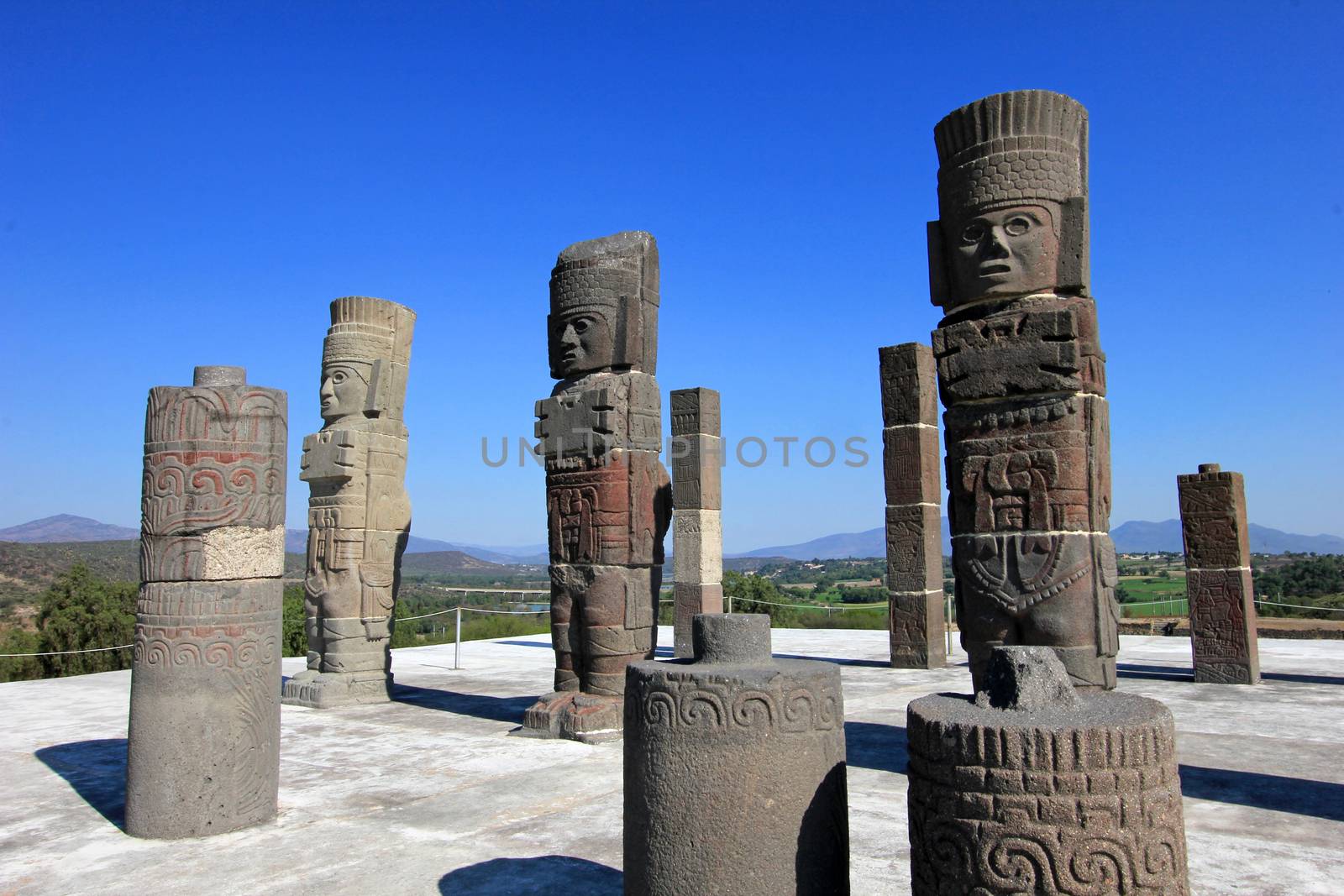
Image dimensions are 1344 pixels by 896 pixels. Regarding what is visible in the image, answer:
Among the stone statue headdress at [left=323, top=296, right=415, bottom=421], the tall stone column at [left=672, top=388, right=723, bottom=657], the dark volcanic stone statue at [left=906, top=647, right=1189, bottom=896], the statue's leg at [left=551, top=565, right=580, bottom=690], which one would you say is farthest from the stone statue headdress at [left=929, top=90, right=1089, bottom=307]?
the tall stone column at [left=672, top=388, right=723, bottom=657]

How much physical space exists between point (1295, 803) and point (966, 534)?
2.41 meters

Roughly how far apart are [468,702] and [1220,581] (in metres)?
8.58

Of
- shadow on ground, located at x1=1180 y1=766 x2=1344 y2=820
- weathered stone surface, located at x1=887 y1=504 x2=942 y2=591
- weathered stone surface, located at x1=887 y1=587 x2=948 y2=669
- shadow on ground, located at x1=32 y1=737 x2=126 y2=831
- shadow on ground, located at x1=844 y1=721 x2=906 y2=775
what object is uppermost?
weathered stone surface, located at x1=887 y1=504 x2=942 y2=591

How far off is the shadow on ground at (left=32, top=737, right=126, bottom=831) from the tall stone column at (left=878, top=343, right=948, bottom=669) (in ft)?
28.9

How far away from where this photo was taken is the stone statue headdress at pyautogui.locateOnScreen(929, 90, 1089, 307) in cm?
566

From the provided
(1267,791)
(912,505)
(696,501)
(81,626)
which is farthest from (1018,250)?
(81,626)

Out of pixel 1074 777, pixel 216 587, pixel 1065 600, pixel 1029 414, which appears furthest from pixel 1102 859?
pixel 216 587

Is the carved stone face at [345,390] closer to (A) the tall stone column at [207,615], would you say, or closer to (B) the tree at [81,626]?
(A) the tall stone column at [207,615]

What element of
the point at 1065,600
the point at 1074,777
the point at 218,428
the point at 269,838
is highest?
the point at 218,428

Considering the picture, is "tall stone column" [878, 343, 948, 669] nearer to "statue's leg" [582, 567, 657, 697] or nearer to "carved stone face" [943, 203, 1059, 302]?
A: "statue's leg" [582, 567, 657, 697]

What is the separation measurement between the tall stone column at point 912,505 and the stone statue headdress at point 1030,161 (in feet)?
20.7

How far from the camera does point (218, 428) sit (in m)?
5.64

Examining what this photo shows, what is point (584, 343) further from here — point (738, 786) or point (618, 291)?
point (738, 786)

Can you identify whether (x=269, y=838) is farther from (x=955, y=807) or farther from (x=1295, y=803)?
(x=1295, y=803)
